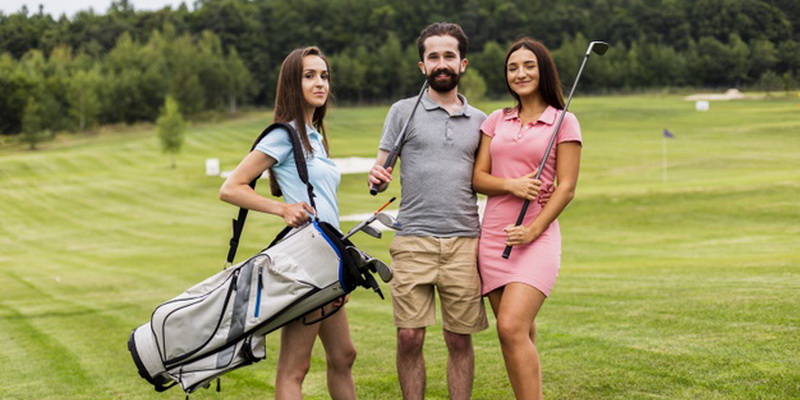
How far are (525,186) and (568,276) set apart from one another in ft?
30.7

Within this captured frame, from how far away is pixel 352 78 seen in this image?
106 metres

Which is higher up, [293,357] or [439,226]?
[439,226]

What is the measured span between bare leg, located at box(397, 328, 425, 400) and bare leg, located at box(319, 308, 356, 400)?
0.28 metres

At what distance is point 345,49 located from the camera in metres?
126

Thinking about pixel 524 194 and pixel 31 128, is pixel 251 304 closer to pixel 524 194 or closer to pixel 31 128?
pixel 524 194

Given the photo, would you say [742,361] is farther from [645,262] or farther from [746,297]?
[645,262]

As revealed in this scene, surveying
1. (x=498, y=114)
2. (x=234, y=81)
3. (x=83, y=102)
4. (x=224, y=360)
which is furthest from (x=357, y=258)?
(x=234, y=81)

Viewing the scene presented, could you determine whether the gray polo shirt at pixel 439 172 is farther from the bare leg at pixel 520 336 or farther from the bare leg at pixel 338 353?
the bare leg at pixel 338 353

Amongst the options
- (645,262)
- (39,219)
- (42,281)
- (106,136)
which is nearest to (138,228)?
(39,219)

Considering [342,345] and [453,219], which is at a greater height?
[453,219]

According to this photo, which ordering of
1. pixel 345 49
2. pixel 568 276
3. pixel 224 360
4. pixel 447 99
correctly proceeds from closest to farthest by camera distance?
pixel 224 360 → pixel 447 99 → pixel 568 276 → pixel 345 49

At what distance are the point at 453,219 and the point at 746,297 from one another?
5.13 meters

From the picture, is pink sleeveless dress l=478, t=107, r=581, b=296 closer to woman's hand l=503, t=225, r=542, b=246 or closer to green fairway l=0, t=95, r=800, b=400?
woman's hand l=503, t=225, r=542, b=246

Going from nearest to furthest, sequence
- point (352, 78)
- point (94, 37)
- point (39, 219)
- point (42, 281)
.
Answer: point (42, 281), point (39, 219), point (352, 78), point (94, 37)
